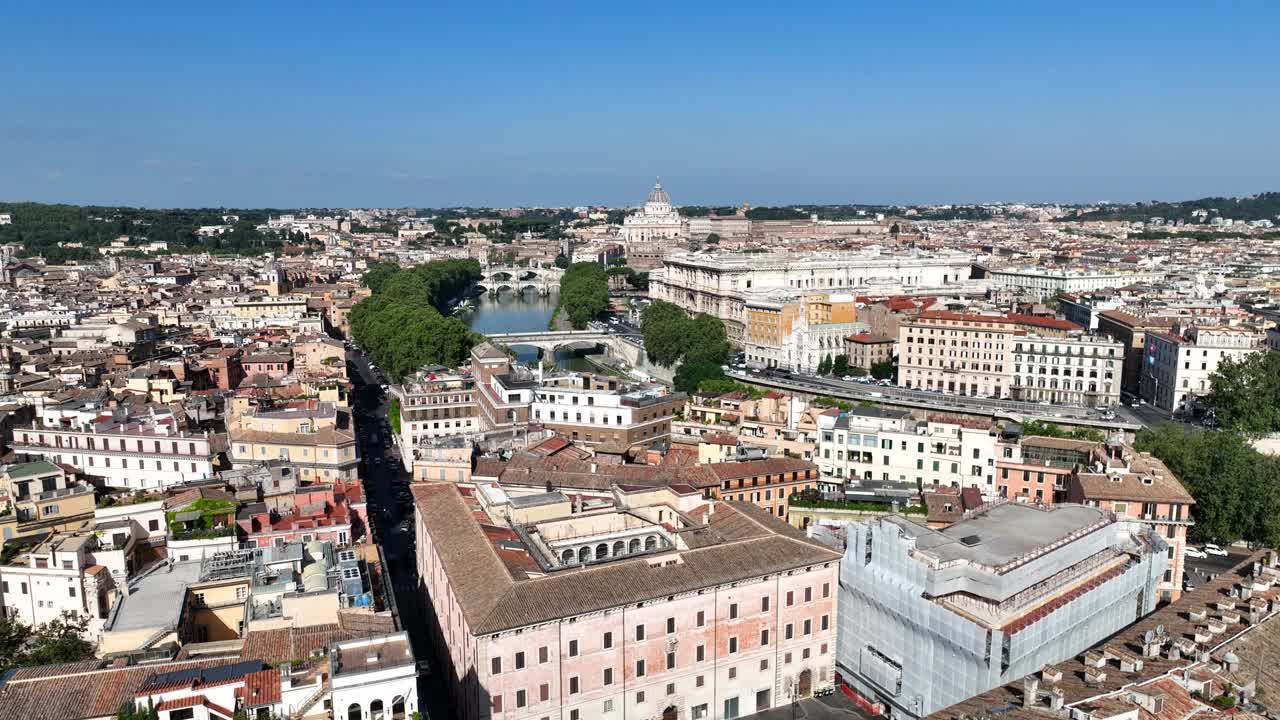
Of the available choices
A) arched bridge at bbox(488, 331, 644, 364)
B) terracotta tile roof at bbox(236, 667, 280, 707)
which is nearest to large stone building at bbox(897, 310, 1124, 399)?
arched bridge at bbox(488, 331, 644, 364)

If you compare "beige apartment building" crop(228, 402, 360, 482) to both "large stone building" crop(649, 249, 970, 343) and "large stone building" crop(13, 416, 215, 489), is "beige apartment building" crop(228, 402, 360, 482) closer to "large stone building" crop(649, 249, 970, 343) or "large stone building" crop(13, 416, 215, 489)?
"large stone building" crop(13, 416, 215, 489)

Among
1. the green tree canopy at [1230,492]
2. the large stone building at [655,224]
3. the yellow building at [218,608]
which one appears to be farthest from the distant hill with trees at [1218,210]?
the yellow building at [218,608]

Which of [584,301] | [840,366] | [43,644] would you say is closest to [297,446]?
[43,644]

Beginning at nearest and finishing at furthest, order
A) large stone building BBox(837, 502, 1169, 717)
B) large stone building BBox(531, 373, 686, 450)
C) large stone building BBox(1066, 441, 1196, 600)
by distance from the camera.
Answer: large stone building BBox(837, 502, 1169, 717) < large stone building BBox(1066, 441, 1196, 600) < large stone building BBox(531, 373, 686, 450)

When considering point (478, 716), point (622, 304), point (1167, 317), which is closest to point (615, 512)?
point (478, 716)

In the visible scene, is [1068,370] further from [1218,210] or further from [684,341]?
[1218,210]
